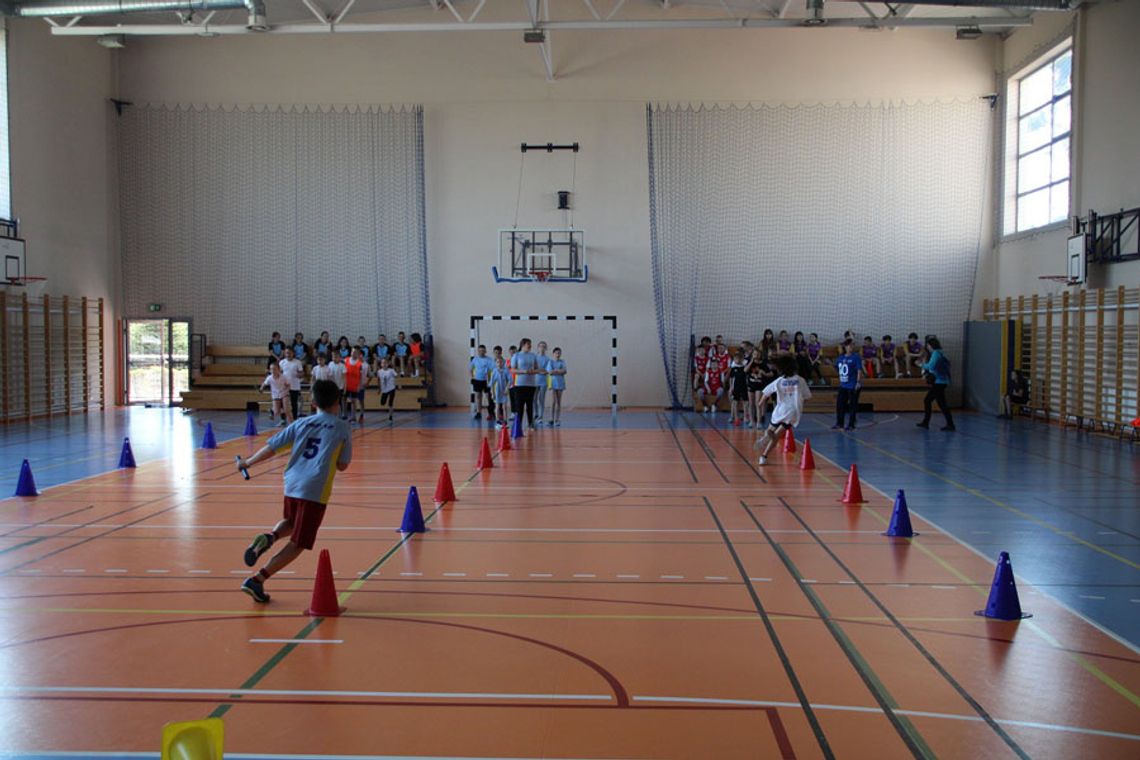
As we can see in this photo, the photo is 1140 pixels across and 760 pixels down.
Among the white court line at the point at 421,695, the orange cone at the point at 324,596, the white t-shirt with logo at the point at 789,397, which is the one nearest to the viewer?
the white court line at the point at 421,695

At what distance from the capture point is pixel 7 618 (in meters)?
6.85

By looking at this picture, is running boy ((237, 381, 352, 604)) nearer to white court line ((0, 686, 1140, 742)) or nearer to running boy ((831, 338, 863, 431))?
white court line ((0, 686, 1140, 742))

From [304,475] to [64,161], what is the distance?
75.7ft

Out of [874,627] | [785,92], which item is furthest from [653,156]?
[874,627]

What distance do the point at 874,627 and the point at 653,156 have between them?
23.3m

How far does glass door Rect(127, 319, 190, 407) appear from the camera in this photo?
29.7 metres

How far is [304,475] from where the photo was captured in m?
7.31

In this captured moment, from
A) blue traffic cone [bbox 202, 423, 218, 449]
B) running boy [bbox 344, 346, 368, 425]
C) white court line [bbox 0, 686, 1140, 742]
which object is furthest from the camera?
running boy [bbox 344, 346, 368, 425]

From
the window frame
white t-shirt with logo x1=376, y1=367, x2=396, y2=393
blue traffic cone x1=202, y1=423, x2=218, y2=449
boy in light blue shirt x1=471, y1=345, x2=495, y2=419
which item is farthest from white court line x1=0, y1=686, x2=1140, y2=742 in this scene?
the window frame

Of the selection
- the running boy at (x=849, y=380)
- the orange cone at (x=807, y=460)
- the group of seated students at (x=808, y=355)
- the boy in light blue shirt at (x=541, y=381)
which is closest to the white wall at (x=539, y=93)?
the group of seated students at (x=808, y=355)

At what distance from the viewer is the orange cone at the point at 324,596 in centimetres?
695

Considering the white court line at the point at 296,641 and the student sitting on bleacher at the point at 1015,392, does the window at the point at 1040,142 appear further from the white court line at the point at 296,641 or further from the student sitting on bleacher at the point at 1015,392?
the white court line at the point at 296,641

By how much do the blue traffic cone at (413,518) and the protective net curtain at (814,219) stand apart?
1880 centimetres

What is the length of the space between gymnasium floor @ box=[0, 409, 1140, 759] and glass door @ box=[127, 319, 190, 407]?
17226 millimetres
